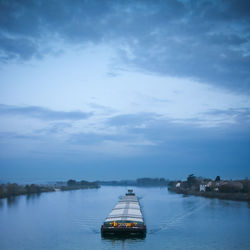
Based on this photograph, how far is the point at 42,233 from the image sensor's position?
28266mm

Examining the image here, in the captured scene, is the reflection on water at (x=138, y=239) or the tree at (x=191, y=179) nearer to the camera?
the reflection on water at (x=138, y=239)

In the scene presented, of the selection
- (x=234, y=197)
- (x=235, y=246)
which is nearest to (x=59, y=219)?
(x=235, y=246)

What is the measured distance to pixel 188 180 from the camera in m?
119

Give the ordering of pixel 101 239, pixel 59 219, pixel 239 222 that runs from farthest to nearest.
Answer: pixel 59 219 → pixel 239 222 → pixel 101 239

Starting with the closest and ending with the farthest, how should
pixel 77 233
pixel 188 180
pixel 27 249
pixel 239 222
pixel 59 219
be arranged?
pixel 27 249 < pixel 77 233 < pixel 239 222 < pixel 59 219 < pixel 188 180

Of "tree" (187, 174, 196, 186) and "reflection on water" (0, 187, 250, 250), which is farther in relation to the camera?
"tree" (187, 174, 196, 186)

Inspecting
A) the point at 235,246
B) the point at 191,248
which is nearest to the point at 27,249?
the point at 191,248

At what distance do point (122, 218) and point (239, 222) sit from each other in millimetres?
12194

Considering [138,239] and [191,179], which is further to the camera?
[191,179]

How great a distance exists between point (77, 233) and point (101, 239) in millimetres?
2950

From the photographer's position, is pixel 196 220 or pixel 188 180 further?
pixel 188 180

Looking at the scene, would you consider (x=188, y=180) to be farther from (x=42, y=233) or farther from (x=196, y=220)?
(x=42, y=233)

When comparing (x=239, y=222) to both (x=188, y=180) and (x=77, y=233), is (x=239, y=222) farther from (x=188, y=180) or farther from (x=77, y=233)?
(x=188, y=180)

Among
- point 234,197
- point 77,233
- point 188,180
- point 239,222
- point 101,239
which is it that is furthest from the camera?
point 188,180
